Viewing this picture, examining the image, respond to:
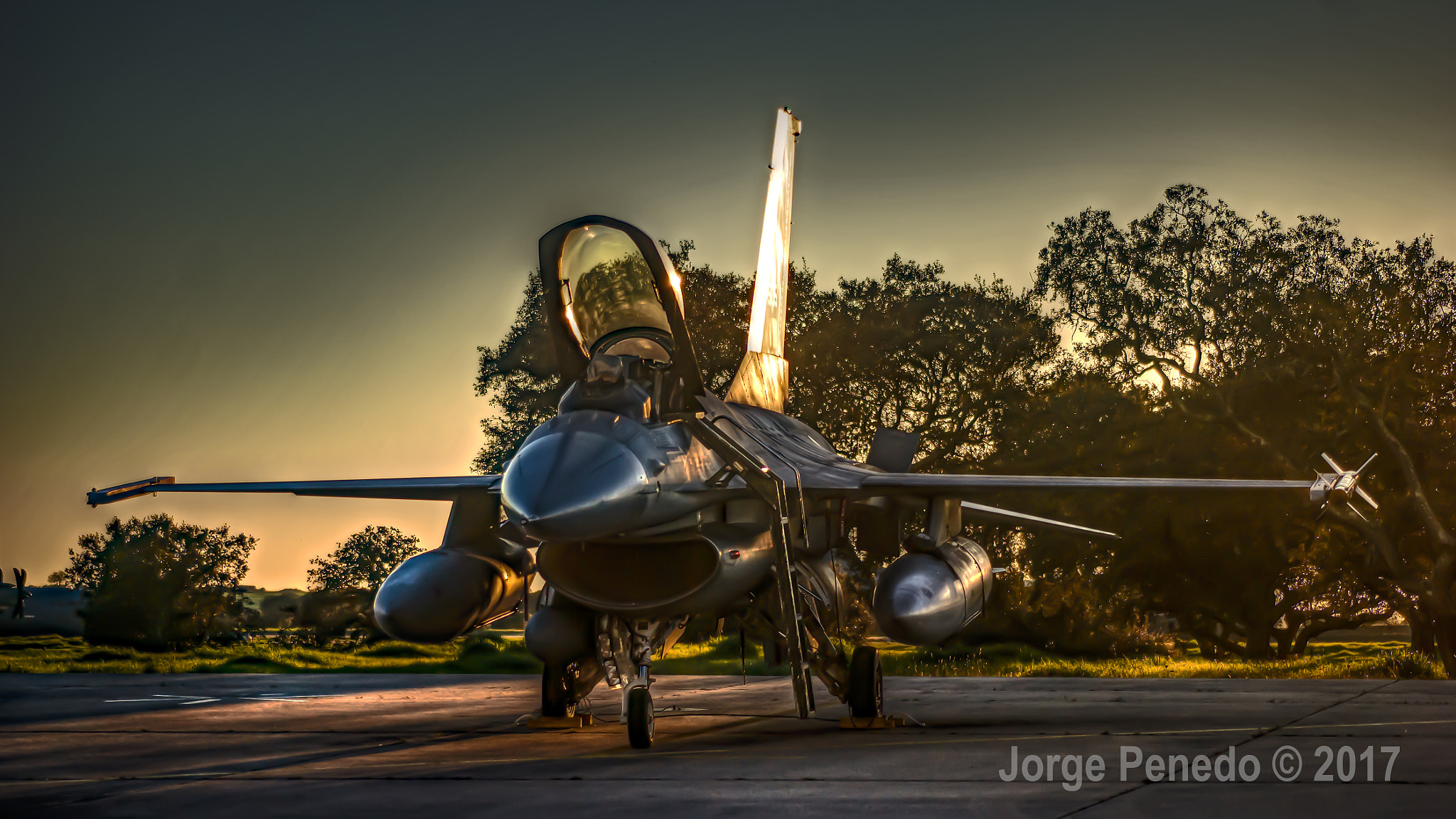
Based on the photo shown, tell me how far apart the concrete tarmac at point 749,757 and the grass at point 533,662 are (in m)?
7.16

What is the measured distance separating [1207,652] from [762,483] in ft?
72.5

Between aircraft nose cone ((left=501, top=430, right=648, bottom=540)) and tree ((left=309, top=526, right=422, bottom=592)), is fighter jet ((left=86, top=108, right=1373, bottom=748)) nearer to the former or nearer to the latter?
aircraft nose cone ((left=501, top=430, right=648, bottom=540))

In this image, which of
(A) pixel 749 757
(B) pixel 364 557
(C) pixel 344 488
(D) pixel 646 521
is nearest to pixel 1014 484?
(D) pixel 646 521

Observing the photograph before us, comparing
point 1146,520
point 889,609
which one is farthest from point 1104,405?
point 889,609

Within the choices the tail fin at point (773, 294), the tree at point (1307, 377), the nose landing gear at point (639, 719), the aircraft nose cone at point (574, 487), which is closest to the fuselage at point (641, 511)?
the aircraft nose cone at point (574, 487)

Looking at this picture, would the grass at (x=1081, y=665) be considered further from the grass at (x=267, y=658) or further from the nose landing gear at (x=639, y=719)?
the nose landing gear at (x=639, y=719)

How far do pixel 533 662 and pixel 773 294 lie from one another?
43.8 ft

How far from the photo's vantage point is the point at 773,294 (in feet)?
49.2

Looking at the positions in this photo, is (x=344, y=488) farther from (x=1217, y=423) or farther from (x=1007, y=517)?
A: (x=1217, y=423)

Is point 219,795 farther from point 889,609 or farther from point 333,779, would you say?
point 889,609

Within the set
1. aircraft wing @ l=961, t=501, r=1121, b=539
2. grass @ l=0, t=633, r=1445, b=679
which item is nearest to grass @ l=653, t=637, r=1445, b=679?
grass @ l=0, t=633, r=1445, b=679

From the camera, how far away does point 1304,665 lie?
23.1m

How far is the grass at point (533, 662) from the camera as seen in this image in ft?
72.6

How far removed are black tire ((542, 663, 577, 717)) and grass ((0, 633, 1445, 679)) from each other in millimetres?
12528
